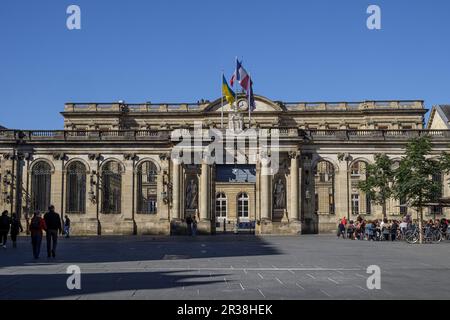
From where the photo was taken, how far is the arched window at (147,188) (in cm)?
4506

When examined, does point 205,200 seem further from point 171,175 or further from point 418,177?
point 418,177

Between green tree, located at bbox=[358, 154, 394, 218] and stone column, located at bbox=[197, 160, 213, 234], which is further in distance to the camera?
stone column, located at bbox=[197, 160, 213, 234]

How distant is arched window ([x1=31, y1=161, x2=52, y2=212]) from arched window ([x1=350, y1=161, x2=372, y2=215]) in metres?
22.3

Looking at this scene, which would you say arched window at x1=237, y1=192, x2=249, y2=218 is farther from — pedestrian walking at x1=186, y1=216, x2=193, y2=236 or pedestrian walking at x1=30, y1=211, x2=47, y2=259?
pedestrian walking at x1=30, y1=211, x2=47, y2=259

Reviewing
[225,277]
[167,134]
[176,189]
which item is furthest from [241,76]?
[225,277]

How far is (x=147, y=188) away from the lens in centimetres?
6100

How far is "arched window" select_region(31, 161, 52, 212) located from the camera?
45.1 meters

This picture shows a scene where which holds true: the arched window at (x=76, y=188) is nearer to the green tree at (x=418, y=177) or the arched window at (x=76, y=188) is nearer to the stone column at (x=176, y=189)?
the stone column at (x=176, y=189)

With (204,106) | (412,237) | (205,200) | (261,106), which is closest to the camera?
(412,237)

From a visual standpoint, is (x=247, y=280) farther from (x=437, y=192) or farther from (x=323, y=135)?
(x=323, y=135)

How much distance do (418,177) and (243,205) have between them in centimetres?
3105

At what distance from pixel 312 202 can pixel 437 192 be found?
11.6m

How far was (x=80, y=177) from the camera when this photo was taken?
149 feet

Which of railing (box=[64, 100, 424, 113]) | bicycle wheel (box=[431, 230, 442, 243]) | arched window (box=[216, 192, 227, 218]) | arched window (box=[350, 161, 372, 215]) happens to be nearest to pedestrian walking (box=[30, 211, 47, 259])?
bicycle wheel (box=[431, 230, 442, 243])
